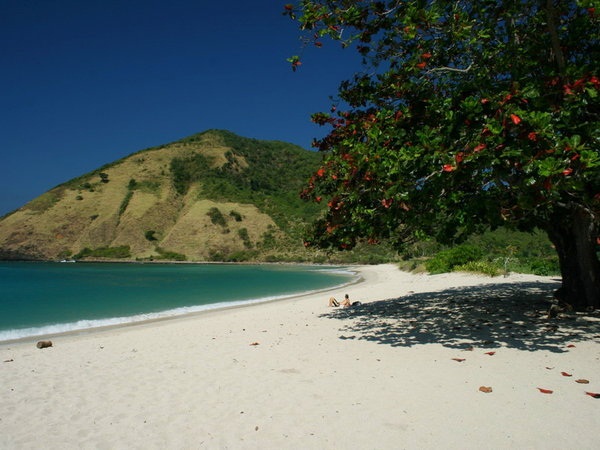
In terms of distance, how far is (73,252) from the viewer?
8781cm

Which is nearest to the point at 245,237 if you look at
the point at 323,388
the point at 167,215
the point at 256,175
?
the point at 167,215

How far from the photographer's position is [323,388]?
5.16m

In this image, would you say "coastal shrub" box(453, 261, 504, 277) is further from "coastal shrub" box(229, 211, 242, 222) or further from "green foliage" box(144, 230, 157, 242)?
"green foliage" box(144, 230, 157, 242)

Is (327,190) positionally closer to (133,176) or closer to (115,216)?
(115,216)

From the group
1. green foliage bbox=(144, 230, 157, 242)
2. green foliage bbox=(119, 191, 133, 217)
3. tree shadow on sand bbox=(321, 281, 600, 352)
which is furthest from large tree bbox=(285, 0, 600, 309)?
green foliage bbox=(119, 191, 133, 217)

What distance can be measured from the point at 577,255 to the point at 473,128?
5073 mm

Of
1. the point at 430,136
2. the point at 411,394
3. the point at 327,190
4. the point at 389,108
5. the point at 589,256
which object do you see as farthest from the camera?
the point at 327,190

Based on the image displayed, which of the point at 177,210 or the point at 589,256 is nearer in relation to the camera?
the point at 589,256

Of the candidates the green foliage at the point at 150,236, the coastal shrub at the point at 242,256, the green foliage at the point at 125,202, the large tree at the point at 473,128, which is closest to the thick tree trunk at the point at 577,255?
the large tree at the point at 473,128

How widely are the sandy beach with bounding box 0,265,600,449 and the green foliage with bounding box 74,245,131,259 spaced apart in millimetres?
82079

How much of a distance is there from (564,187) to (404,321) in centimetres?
571

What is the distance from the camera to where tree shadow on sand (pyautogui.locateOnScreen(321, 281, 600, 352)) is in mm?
7122

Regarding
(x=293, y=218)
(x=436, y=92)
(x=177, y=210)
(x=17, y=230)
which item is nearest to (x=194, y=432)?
(x=436, y=92)

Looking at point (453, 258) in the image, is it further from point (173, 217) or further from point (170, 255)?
point (173, 217)
